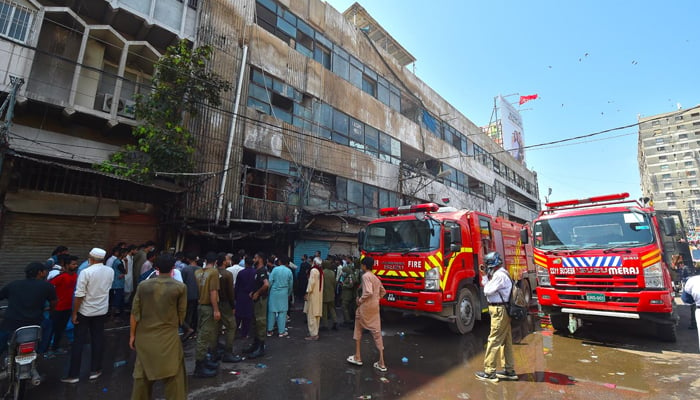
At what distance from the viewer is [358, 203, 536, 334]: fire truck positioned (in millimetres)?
Answer: 6516

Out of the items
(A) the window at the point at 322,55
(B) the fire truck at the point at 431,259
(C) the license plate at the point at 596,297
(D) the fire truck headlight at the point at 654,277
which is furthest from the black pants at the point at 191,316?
(A) the window at the point at 322,55

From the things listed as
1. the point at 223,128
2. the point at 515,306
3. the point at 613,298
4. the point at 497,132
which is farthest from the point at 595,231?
the point at 497,132

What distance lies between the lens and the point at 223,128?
11367 millimetres

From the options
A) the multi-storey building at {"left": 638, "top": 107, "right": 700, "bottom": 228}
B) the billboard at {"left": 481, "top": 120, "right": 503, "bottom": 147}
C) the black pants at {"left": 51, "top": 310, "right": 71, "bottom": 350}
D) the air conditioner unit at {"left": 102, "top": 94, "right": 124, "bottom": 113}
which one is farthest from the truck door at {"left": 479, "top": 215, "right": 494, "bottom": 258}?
the multi-storey building at {"left": 638, "top": 107, "right": 700, "bottom": 228}

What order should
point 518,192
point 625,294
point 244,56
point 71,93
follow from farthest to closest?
point 518,192
point 244,56
point 71,93
point 625,294

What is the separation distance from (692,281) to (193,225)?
11460mm

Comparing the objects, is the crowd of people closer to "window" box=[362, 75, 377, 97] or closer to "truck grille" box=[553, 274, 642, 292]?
"truck grille" box=[553, 274, 642, 292]

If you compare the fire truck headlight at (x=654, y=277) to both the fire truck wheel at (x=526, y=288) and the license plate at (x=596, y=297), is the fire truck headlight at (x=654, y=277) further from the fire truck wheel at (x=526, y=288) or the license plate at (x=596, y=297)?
the fire truck wheel at (x=526, y=288)

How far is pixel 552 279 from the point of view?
657 cm

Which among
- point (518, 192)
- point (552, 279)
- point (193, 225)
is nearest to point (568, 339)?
point (552, 279)

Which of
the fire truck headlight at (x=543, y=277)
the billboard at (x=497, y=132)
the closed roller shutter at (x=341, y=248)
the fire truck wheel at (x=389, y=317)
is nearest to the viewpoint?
the fire truck headlight at (x=543, y=277)

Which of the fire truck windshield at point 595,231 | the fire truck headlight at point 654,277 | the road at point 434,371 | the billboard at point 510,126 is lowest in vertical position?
the road at point 434,371

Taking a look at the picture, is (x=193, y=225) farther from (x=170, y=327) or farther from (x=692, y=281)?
(x=692, y=281)

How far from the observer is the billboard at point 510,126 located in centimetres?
3166
